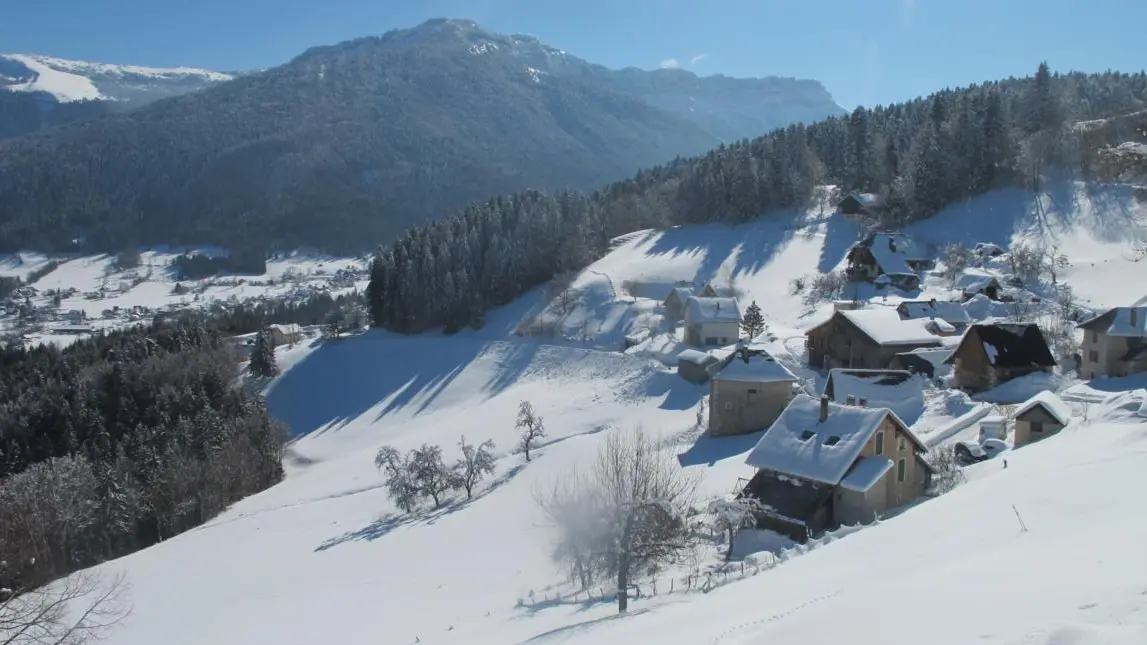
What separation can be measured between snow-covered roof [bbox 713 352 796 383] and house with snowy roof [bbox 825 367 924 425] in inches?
117

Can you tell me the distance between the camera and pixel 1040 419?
28.0 metres

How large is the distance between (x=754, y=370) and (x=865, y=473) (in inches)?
625

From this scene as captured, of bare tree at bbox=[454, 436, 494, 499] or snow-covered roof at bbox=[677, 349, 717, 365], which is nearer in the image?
bare tree at bbox=[454, 436, 494, 499]

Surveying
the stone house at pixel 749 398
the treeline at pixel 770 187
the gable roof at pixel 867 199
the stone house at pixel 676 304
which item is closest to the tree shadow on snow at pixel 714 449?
the stone house at pixel 749 398

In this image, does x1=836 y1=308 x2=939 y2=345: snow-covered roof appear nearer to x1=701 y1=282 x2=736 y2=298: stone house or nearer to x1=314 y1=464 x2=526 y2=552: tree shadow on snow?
x1=701 y1=282 x2=736 y2=298: stone house

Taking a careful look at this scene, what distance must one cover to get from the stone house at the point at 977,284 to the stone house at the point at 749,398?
26.2 m

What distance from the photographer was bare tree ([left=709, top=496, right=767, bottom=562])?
879 inches

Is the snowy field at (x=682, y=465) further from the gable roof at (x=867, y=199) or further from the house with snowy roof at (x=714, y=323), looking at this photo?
the gable roof at (x=867, y=199)

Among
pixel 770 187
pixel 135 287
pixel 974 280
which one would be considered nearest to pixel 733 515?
pixel 974 280

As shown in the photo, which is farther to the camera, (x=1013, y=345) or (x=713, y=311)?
(x=713, y=311)

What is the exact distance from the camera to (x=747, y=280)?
247 ft

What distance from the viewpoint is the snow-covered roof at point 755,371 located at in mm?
40281

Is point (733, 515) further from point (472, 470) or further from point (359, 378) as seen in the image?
point (359, 378)

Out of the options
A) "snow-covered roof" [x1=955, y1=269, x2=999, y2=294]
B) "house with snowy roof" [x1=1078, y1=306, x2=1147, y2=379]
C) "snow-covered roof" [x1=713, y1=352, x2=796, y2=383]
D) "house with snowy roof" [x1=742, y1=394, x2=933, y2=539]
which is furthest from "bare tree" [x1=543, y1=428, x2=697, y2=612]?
"snow-covered roof" [x1=955, y1=269, x2=999, y2=294]
